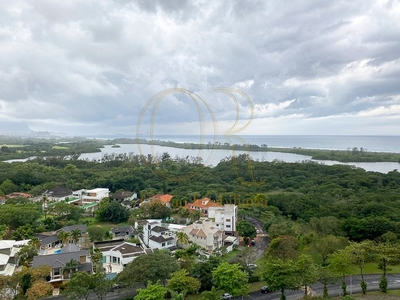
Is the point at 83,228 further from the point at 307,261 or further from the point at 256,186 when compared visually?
the point at 256,186

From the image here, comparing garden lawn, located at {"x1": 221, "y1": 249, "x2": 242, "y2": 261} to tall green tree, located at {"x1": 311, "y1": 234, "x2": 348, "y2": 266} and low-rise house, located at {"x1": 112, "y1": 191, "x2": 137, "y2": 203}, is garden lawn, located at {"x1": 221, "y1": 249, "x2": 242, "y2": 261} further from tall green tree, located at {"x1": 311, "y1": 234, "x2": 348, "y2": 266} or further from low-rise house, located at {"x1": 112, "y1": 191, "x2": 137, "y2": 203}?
low-rise house, located at {"x1": 112, "y1": 191, "x2": 137, "y2": 203}

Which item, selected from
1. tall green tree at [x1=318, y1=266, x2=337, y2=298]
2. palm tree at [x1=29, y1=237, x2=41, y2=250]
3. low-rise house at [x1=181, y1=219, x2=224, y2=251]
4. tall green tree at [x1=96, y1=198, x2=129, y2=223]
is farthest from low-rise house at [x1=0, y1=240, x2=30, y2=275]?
tall green tree at [x1=318, y1=266, x2=337, y2=298]

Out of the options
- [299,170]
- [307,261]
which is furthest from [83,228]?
[299,170]

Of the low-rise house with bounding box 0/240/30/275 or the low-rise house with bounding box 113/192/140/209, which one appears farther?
the low-rise house with bounding box 113/192/140/209

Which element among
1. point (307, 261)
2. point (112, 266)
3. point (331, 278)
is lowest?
point (112, 266)

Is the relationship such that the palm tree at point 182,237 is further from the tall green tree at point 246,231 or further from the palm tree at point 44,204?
the palm tree at point 44,204

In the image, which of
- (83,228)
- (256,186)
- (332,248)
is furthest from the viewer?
(256,186)
